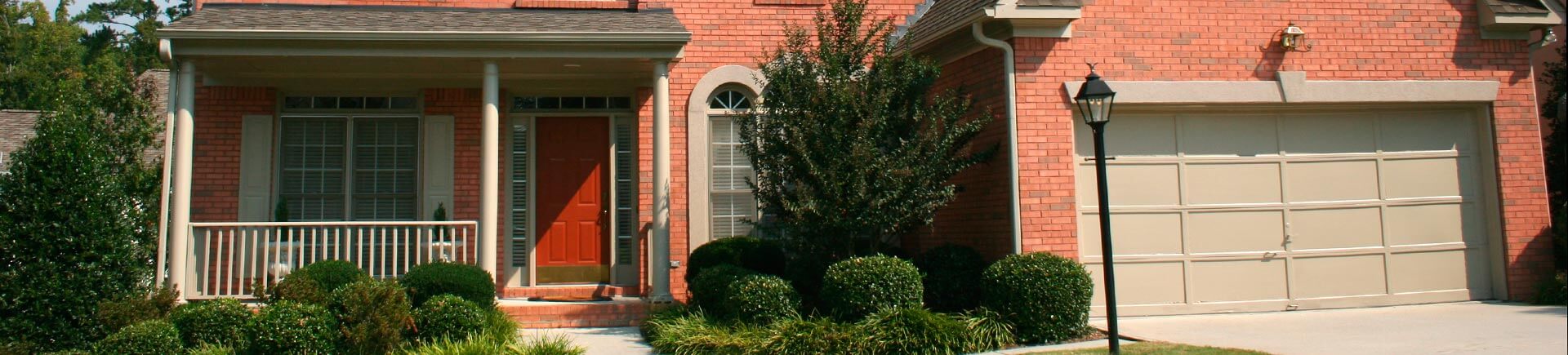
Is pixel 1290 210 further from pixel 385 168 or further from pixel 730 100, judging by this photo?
pixel 385 168

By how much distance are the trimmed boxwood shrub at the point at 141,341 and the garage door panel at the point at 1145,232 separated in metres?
7.78

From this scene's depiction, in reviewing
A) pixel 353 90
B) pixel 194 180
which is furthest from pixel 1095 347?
pixel 194 180

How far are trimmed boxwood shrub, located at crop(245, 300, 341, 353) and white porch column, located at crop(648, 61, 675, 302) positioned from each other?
300cm

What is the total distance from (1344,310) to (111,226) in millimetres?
11288

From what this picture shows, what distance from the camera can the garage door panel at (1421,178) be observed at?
33.2ft

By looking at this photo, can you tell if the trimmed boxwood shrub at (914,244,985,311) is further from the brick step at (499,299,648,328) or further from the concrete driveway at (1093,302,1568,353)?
the brick step at (499,299,648,328)

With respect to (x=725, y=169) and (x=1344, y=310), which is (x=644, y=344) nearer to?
(x=725, y=169)

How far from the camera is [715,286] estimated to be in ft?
29.1

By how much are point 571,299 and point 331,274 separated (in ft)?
8.79

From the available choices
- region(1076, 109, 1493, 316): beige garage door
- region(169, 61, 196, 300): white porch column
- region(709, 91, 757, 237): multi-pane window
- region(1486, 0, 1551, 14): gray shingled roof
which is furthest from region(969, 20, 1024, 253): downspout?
region(169, 61, 196, 300): white porch column

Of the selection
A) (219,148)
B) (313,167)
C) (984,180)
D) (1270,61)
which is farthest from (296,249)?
(1270,61)

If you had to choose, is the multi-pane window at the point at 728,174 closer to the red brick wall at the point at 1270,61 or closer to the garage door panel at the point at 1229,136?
the red brick wall at the point at 1270,61

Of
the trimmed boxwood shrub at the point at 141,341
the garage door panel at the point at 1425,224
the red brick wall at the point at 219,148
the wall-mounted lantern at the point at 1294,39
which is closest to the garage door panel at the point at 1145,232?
the wall-mounted lantern at the point at 1294,39

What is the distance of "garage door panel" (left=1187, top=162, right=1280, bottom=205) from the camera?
9.77m
